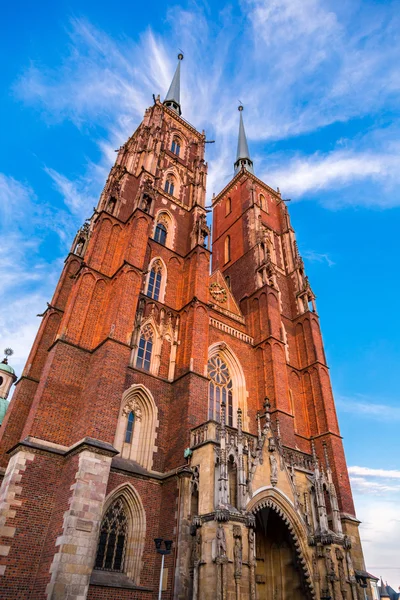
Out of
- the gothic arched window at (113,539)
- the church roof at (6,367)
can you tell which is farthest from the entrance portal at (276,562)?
the church roof at (6,367)

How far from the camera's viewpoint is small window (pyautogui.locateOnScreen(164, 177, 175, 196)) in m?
27.1

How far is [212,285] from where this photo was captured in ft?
85.1

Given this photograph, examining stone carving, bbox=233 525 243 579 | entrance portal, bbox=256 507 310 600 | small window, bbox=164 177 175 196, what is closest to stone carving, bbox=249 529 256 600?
stone carving, bbox=233 525 243 579

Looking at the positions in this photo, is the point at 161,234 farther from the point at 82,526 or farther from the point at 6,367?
the point at 6,367

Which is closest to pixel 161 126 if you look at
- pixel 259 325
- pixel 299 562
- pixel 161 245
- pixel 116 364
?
pixel 161 245

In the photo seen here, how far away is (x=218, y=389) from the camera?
2084 cm

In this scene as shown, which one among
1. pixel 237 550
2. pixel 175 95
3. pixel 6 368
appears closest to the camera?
pixel 237 550

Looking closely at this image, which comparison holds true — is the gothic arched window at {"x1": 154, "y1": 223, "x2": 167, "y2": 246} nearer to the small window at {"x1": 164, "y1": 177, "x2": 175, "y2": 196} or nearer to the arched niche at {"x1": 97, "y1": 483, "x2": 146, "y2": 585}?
the small window at {"x1": 164, "y1": 177, "x2": 175, "y2": 196}

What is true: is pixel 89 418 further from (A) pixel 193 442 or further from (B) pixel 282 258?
(B) pixel 282 258

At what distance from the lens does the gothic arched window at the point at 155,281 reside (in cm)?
2084

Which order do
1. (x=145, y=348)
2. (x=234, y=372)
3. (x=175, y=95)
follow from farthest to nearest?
1. (x=175, y=95)
2. (x=234, y=372)
3. (x=145, y=348)

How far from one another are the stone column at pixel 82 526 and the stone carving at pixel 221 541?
138 inches

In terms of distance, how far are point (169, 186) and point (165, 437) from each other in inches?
664

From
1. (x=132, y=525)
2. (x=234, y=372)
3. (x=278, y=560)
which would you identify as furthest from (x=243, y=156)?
(x=132, y=525)
